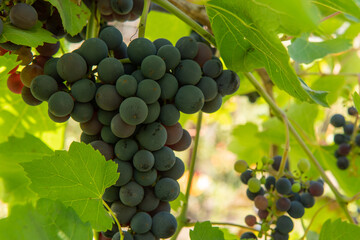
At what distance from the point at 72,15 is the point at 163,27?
623 mm

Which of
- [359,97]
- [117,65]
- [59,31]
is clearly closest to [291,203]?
[359,97]

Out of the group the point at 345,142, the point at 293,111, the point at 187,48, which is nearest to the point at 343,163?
the point at 345,142

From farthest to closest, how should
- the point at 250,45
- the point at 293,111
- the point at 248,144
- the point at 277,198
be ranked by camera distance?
the point at 248,144, the point at 293,111, the point at 277,198, the point at 250,45

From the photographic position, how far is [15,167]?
1.10 m

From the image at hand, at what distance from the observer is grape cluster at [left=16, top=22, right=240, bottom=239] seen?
0.66m

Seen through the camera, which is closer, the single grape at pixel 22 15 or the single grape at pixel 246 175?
the single grape at pixel 22 15

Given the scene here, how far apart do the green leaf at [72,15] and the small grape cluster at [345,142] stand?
0.88 meters

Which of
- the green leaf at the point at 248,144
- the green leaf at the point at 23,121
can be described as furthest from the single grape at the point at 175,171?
the green leaf at the point at 248,144

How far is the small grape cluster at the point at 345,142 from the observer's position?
125 cm

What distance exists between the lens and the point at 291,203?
37.6 inches

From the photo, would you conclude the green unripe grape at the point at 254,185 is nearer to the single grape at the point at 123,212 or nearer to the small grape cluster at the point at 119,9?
the single grape at the point at 123,212

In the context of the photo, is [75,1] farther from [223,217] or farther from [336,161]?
[223,217]

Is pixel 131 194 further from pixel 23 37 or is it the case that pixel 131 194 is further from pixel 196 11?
pixel 196 11

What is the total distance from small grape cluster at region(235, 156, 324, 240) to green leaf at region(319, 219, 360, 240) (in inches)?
4.5
